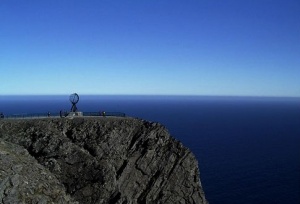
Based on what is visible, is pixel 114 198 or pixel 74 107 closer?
pixel 114 198

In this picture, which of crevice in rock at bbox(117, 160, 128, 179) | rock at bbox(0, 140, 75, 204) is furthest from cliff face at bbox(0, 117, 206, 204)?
rock at bbox(0, 140, 75, 204)

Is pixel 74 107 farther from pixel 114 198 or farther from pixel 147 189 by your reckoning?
pixel 114 198

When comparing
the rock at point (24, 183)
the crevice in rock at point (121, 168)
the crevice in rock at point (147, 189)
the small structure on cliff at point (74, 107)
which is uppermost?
the small structure on cliff at point (74, 107)

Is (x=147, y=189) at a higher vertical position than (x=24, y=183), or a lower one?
lower

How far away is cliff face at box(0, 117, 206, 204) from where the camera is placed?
55812mm

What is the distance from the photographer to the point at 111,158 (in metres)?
64.5

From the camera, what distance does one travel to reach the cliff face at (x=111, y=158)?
183 ft

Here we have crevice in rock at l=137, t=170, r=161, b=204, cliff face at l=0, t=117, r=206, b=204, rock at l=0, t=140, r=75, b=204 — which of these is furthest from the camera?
crevice in rock at l=137, t=170, r=161, b=204

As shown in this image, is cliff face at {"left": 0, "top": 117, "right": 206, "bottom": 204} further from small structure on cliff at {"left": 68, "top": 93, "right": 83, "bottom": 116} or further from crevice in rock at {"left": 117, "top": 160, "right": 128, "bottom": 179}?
small structure on cliff at {"left": 68, "top": 93, "right": 83, "bottom": 116}

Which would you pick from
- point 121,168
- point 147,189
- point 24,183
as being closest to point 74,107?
point 121,168

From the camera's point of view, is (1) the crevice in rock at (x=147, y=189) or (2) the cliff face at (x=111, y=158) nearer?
(2) the cliff face at (x=111, y=158)

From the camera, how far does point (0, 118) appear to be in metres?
73.6

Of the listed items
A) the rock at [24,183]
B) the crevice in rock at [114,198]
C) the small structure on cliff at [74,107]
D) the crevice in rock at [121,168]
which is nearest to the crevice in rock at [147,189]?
the crevice in rock at [121,168]

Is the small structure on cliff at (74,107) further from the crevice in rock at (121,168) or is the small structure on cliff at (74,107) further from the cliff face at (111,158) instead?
the crevice in rock at (121,168)
